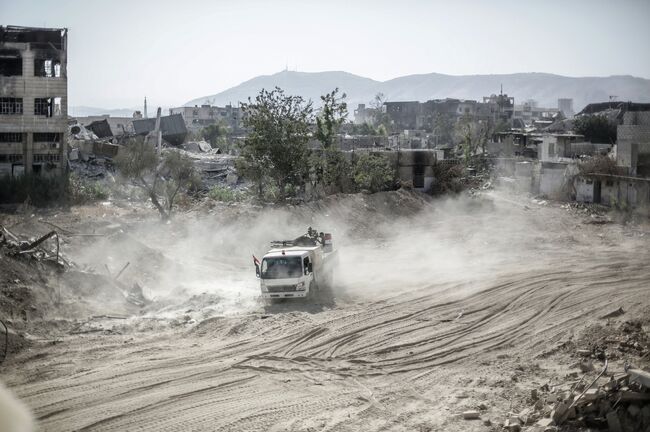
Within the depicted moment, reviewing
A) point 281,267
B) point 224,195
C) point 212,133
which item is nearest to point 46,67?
point 224,195

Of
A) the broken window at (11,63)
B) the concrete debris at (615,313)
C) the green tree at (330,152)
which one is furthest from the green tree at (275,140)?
the concrete debris at (615,313)

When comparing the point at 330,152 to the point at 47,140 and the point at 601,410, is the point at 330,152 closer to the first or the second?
the point at 47,140

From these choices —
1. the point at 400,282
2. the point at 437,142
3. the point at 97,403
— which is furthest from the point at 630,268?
the point at 437,142

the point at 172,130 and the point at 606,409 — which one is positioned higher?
the point at 172,130

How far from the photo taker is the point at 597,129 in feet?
267

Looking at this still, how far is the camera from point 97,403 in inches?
553

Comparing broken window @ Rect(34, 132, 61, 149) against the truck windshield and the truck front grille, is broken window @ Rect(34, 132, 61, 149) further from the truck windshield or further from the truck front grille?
the truck front grille

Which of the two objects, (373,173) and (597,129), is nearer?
(373,173)

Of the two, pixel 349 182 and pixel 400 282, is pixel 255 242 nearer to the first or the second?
pixel 400 282

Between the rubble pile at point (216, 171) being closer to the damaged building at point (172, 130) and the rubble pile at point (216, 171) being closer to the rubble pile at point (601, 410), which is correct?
the damaged building at point (172, 130)

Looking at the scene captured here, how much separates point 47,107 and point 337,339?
37.8m

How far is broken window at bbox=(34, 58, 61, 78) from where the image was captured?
49.1m

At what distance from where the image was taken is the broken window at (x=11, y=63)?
1897 inches

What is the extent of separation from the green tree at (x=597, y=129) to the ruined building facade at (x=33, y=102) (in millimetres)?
57317
